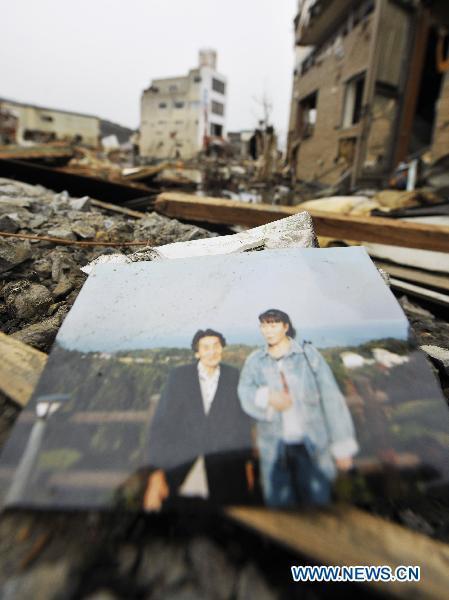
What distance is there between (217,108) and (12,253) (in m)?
36.9

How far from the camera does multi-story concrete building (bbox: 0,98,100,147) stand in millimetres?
27547

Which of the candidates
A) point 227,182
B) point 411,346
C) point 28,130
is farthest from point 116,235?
point 28,130

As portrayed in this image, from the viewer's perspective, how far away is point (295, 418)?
2.04 ft

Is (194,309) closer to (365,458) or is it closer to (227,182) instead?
(365,458)

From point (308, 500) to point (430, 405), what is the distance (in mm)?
327

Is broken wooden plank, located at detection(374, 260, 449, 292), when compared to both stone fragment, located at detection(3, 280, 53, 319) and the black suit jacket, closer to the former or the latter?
the black suit jacket

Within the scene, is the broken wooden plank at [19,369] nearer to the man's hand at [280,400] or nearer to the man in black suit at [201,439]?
the man in black suit at [201,439]

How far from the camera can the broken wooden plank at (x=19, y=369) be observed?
73cm

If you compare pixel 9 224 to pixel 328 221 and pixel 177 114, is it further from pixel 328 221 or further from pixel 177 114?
pixel 177 114

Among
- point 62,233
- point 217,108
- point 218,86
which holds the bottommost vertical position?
point 62,233

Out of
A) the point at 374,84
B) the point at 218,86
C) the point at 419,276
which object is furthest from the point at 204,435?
the point at 218,86

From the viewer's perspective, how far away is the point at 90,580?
0.45 m

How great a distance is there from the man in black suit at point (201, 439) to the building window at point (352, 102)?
9.18 meters

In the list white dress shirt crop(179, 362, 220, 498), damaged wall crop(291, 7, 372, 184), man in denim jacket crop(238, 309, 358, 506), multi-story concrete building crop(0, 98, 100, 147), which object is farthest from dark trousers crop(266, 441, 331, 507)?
multi-story concrete building crop(0, 98, 100, 147)
